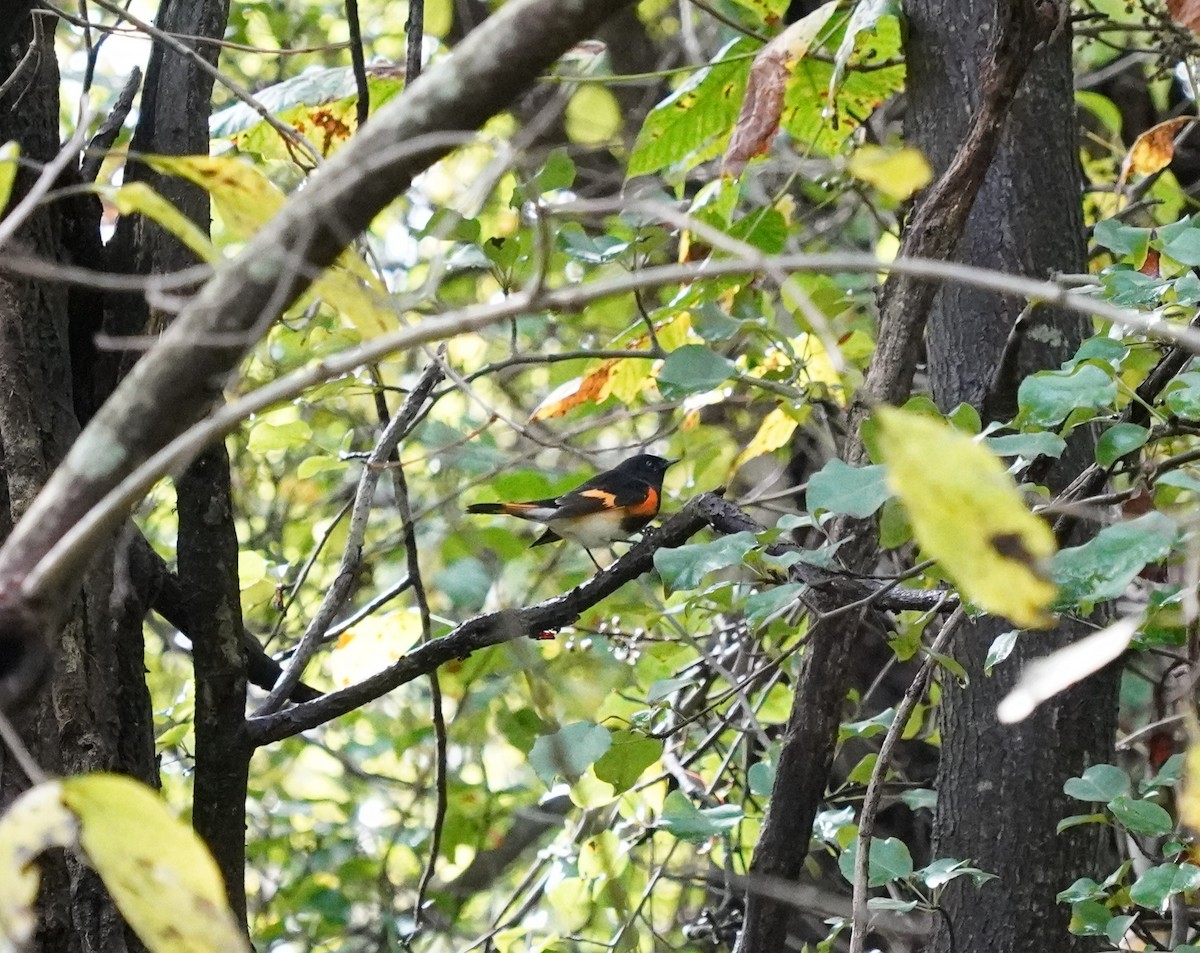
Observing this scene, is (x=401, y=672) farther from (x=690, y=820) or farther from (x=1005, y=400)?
(x=1005, y=400)

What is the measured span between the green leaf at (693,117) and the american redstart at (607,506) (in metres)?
1.61

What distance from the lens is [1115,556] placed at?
3.54ft

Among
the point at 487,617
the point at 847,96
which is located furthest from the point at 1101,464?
the point at 847,96

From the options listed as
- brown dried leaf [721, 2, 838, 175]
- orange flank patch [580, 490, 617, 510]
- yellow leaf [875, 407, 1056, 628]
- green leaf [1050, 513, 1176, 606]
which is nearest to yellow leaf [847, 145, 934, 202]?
yellow leaf [875, 407, 1056, 628]

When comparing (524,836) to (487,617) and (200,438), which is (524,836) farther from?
(200,438)

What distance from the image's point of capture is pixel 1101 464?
1381 millimetres

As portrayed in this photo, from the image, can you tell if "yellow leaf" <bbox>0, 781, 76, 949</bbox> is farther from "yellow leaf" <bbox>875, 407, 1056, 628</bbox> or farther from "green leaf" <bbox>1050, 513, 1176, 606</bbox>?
"green leaf" <bbox>1050, 513, 1176, 606</bbox>

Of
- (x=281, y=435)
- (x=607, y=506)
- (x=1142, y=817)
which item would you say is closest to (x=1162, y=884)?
(x=1142, y=817)

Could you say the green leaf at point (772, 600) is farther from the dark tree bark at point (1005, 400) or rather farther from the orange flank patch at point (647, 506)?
the orange flank patch at point (647, 506)

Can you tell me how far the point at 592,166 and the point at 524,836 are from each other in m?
2.46

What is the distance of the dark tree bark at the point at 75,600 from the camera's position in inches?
54.4

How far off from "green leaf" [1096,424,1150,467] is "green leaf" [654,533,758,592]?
0.39 m

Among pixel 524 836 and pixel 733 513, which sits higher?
pixel 524 836

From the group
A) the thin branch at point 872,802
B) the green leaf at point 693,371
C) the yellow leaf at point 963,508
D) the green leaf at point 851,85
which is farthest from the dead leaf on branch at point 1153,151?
the yellow leaf at point 963,508
